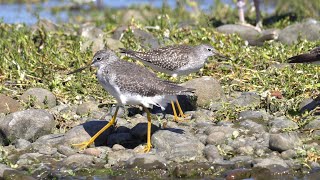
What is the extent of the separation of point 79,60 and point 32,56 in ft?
2.78

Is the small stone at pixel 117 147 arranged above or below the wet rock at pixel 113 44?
below

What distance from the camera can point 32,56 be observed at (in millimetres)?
13062

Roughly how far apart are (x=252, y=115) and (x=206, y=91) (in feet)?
3.04

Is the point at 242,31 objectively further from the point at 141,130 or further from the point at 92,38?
the point at 141,130

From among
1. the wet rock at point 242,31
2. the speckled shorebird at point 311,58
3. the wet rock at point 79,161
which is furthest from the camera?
the wet rock at point 242,31

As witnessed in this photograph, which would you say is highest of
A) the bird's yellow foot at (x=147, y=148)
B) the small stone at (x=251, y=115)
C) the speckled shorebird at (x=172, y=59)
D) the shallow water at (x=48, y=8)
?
the speckled shorebird at (x=172, y=59)

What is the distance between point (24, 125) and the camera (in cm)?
1005

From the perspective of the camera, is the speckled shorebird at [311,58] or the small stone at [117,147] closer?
the small stone at [117,147]

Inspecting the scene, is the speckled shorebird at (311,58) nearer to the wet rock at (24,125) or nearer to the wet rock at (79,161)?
the wet rock at (79,161)

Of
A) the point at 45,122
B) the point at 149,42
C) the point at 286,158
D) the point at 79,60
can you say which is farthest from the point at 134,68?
the point at 149,42

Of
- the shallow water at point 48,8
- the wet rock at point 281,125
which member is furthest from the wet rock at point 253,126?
the shallow water at point 48,8

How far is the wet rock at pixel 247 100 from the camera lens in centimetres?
1112

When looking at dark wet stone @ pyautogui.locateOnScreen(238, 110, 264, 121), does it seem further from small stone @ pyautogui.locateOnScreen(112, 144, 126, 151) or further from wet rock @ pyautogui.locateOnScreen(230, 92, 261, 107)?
small stone @ pyautogui.locateOnScreen(112, 144, 126, 151)

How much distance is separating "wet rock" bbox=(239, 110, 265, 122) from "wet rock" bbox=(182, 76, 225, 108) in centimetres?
65
